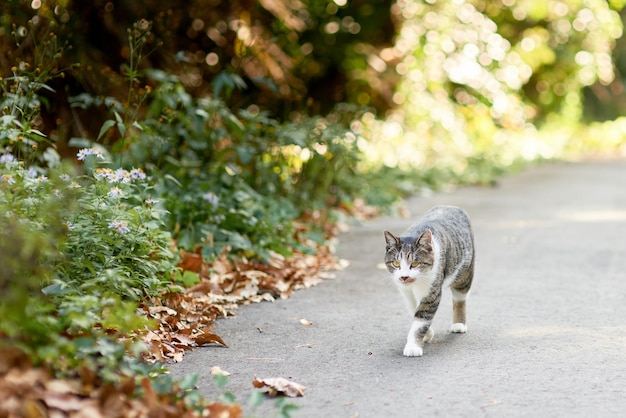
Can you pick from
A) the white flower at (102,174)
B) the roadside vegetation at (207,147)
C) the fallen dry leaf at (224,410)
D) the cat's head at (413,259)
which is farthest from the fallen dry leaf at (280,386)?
the white flower at (102,174)

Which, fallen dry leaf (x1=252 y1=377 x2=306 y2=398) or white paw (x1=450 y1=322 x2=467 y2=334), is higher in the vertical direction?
fallen dry leaf (x1=252 y1=377 x2=306 y2=398)

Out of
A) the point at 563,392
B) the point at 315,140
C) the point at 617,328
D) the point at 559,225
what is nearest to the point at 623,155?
the point at 559,225

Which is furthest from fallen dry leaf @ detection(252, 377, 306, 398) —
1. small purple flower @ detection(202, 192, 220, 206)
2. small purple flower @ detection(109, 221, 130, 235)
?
small purple flower @ detection(202, 192, 220, 206)

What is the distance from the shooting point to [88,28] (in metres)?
9.21

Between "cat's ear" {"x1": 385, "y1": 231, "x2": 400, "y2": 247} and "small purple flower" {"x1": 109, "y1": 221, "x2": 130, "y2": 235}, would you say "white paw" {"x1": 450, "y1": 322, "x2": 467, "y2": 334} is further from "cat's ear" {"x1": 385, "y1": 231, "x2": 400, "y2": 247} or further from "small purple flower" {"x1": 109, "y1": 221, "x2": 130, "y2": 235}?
"small purple flower" {"x1": 109, "y1": 221, "x2": 130, "y2": 235}

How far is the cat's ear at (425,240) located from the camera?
4825mm

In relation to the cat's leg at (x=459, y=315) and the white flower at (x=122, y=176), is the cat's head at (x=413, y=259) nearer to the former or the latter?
the cat's leg at (x=459, y=315)

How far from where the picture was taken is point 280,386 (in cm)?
404

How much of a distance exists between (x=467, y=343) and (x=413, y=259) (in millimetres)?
620

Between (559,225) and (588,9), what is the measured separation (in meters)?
10.6

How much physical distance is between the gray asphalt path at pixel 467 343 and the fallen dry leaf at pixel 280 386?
0.17ft

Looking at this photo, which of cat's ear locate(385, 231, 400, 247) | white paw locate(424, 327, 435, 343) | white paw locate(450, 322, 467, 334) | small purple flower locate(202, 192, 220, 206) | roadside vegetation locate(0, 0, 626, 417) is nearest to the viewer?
roadside vegetation locate(0, 0, 626, 417)

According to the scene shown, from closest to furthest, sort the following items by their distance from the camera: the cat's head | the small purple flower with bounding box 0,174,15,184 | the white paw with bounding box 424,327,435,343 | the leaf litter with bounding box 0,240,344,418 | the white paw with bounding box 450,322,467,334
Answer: the leaf litter with bounding box 0,240,344,418
the small purple flower with bounding box 0,174,15,184
the cat's head
the white paw with bounding box 424,327,435,343
the white paw with bounding box 450,322,467,334

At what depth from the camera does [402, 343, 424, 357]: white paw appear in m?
4.71
